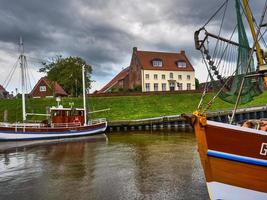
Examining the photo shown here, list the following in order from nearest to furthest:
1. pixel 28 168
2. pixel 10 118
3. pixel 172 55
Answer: pixel 28 168
pixel 10 118
pixel 172 55

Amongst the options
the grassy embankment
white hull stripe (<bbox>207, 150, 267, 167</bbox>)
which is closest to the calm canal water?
white hull stripe (<bbox>207, 150, 267, 167</bbox>)

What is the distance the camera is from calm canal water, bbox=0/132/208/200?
42.8 feet

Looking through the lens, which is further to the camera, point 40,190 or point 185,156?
point 185,156

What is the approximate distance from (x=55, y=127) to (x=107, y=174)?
21.8 metres

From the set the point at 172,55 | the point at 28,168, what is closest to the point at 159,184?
the point at 28,168

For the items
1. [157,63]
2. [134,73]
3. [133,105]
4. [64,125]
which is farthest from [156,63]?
[64,125]

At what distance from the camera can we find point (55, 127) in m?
37.2

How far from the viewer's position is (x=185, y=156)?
2077cm

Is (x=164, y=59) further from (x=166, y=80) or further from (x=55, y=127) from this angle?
(x=55, y=127)

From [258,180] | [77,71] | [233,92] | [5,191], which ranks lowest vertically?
[5,191]

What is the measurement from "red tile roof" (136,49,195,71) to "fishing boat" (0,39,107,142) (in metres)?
36.5

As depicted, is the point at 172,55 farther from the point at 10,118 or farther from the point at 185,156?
the point at 185,156

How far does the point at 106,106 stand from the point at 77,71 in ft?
74.7

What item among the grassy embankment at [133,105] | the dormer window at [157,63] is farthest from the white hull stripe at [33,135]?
the dormer window at [157,63]
